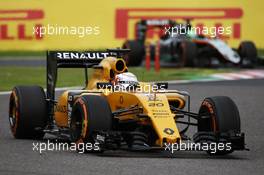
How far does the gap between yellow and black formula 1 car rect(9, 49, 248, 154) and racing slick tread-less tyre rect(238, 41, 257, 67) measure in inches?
605

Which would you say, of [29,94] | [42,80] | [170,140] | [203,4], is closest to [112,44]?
[203,4]

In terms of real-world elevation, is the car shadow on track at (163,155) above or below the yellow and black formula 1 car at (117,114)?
below

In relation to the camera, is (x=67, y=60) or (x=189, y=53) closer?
(x=67, y=60)

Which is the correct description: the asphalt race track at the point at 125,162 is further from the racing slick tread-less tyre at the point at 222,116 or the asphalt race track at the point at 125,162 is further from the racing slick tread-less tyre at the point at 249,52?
the racing slick tread-less tyre at the point at 249,52

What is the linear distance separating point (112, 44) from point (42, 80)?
23.8ft

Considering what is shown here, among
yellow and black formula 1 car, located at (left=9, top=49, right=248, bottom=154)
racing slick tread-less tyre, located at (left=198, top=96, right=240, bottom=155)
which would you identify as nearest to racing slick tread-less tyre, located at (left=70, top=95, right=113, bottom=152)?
yellow and black formula 1 car, located at (left=9, top=49, right=248, bottom=154)

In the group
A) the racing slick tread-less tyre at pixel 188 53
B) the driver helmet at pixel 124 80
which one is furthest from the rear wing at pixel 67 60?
the racing slick tread-less tyre at pixel 188 53

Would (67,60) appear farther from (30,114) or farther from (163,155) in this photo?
(163,155)

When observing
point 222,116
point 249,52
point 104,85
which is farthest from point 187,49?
point 222,116

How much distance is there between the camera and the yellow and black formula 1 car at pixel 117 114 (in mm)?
10625

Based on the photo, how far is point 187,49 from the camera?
2788cm

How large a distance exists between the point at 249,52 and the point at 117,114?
17.0 m

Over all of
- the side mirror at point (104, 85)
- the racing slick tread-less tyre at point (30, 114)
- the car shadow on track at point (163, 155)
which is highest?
the side mirror at point (104, 85)

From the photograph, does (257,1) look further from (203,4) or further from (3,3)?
(3,3)
